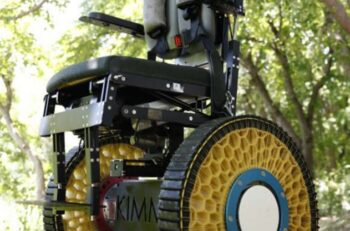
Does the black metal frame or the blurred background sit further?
the blurred background

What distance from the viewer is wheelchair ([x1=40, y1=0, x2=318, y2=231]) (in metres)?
2.35

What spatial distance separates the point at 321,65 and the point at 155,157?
9.03 meters

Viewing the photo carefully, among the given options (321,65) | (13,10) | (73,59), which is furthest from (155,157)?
(321,65)

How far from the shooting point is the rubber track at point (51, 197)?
3.17m

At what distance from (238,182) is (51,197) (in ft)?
3.95

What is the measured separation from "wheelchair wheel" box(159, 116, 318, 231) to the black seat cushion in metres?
0.31

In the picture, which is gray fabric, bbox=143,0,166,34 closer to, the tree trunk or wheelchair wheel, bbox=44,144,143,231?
wheelchair wheel, bbox=44,144,143,231

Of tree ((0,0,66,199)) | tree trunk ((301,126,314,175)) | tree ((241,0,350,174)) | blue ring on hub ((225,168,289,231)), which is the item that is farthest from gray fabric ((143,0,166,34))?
tree trunk ((301,126,314,175))

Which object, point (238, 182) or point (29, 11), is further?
point (29, 11)

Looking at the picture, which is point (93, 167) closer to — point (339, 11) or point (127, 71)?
point (127, 71)

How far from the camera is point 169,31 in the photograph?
336 cm

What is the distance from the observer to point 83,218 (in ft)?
10.8

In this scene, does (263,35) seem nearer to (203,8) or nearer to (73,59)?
(73,59)

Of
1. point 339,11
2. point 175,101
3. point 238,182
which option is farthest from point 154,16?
point 339,11
